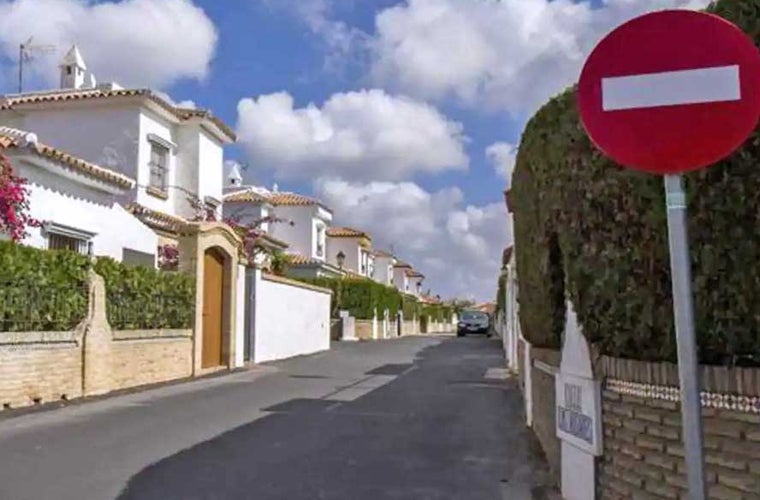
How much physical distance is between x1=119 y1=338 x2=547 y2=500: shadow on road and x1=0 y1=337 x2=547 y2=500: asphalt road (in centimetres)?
1

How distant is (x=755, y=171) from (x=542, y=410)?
18.2 feet

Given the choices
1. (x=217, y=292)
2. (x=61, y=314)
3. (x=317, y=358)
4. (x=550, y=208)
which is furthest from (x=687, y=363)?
(x=317, y=358)

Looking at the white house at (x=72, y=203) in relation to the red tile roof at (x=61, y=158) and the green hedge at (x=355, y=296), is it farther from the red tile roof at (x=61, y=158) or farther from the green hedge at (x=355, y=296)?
the green hedge at (x=355, y=296)

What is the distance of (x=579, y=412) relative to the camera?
6000mm

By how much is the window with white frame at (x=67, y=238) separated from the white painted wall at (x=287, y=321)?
5.45 metres

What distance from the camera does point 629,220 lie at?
460cm

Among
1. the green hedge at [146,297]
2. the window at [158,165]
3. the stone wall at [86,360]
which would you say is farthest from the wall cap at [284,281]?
the stone wall at [86,360]

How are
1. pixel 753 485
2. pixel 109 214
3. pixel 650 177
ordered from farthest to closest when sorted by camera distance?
pixel 109 214
pixel 650 177
pixel 753 485

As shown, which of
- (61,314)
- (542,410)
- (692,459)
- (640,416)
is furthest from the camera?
(61,314)

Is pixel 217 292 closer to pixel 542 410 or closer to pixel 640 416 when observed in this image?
pixel 542 410

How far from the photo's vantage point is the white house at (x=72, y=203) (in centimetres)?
1769

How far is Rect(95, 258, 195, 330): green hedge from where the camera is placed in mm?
15758

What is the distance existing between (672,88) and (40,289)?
1224 centimetres

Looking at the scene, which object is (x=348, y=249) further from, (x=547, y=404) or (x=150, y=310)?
(x=547, y=404)
